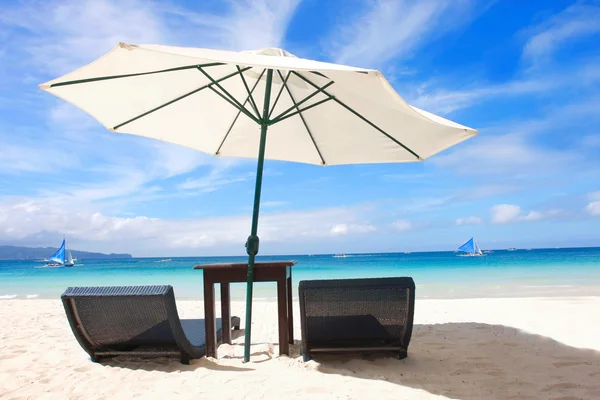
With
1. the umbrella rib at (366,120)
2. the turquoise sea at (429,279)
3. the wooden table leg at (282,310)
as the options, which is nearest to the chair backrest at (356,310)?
the wooden table leg at (282,310)

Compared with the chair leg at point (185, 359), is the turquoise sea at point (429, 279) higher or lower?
lower

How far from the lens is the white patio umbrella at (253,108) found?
2.98 m

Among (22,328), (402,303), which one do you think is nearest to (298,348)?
(402,303)

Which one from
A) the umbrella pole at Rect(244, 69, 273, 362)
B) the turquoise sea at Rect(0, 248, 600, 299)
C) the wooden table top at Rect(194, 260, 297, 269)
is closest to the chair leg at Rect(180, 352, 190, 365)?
the umbrella pole at Rect(244, 69, 273, 362)

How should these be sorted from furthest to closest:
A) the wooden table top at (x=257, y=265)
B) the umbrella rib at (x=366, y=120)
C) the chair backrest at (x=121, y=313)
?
1. the umbrella rib at (x=366, y=120)
2. the wooden table top at (x=257, y=265)
3. the chair backrest at (x=121, y=313)

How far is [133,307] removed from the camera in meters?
2.92

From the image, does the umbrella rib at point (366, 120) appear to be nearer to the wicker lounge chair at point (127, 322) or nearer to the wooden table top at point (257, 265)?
the wooden table top at point (257, 265)

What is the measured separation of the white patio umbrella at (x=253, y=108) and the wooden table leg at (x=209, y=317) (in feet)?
0.93

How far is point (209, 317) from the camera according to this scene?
11.2 feet

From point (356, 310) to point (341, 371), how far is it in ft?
1.43

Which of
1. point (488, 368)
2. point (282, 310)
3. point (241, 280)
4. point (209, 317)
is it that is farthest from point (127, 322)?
point (488, 368)

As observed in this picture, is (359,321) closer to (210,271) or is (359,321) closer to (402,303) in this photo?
(402,303)

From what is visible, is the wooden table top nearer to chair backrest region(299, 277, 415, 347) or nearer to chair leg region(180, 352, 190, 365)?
chair backrest region(299, 277, 415, 347)

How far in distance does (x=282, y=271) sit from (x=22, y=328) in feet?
12.9
